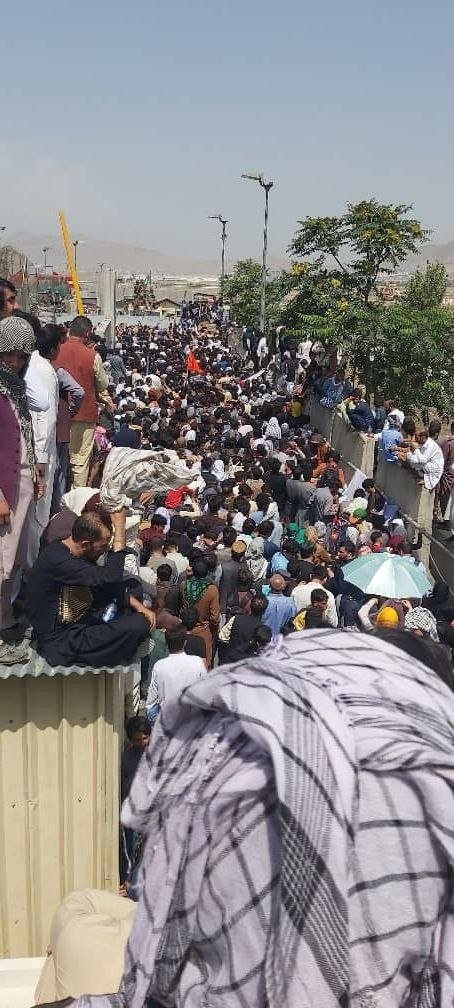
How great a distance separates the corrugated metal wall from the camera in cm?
335

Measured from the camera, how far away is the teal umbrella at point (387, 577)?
6348 millimetres

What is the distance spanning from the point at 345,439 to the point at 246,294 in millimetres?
30578

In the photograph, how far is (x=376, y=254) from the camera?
18.8 meters

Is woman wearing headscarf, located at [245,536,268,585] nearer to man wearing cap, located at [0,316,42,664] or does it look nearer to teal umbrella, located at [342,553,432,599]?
teal umbrella, located at [342,553,432,599]


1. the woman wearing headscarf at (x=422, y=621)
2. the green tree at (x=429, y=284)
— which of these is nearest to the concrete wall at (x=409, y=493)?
the woman wearing headscarf at (x=422, y=621)

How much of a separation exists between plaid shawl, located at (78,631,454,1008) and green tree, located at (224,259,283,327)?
34.5 meters

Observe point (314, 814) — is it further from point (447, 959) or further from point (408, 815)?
point (447, 959)

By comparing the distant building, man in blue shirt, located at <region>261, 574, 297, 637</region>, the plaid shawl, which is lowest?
man in blue shirt, located at <region>261, 574, 297, 637</region>

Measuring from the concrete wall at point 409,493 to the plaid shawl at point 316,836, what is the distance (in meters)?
8.56

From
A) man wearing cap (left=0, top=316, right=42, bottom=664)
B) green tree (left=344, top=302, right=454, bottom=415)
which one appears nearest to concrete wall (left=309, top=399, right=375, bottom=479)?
green tree (left=344, top=302, right=454, bottom=415)

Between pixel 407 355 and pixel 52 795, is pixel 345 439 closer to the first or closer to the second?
pixel 407 355

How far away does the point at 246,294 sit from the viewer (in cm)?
4225

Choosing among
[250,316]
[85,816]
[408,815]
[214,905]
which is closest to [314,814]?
[408,815]

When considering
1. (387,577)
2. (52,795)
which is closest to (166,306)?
(387,577)
